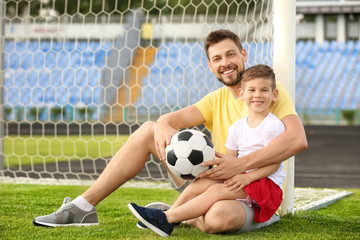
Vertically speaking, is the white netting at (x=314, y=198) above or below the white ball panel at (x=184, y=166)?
below

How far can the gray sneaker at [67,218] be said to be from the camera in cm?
255

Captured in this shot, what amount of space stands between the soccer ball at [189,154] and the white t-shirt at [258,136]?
0.16 meters

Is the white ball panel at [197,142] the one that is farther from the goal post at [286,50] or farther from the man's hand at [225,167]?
the goal post at [286,50]

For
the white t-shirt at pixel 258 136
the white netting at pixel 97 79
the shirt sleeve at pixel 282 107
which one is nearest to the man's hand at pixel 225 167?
the white t-shirt at pixel 258 136

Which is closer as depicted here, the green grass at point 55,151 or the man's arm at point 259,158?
the man's arm at point 259,158

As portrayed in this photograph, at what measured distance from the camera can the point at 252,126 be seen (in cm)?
246

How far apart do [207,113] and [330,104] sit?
1611cm

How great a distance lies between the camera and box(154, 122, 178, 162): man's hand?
96.8 inches

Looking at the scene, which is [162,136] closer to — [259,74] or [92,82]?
[259,74]

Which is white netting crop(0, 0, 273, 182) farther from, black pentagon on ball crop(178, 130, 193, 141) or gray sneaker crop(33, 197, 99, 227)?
black pentagon on ball crop(178, 130, 193, 141)

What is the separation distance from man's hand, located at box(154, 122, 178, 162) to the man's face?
1.28 ft

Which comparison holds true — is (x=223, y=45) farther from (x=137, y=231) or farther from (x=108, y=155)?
(x=108, y=155)

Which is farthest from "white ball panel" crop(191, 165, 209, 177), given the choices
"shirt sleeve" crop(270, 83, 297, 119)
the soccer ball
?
"shirt sleeve" crop(270, 83, 297, 119)

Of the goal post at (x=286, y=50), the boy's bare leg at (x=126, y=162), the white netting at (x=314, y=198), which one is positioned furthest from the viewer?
the white netting at (x=314, y=198)
